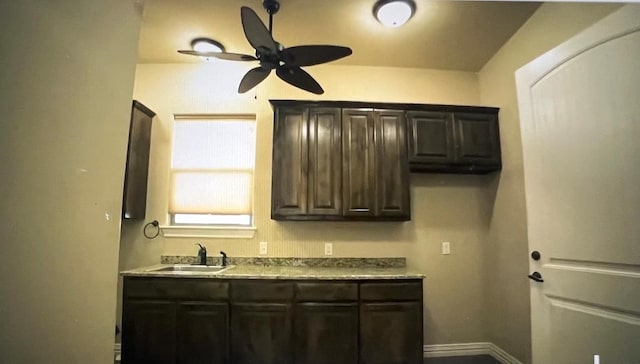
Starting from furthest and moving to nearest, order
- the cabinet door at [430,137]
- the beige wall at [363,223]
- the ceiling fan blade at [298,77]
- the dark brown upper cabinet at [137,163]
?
1. the beige wall at [363,223]
2. the cabinet door at [430,137]
3. the dark brown upper cabinet at [137,163]
4. the ceiling fan blade at [298,77]

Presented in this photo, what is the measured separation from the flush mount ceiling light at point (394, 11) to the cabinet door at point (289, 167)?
3.57 feet

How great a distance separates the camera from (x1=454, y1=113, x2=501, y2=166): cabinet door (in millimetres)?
2760

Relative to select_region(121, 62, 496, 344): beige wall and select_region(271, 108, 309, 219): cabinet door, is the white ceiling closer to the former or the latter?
select_region(121, 62, 496, 344): beige wall

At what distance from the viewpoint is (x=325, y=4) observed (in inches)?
88.3

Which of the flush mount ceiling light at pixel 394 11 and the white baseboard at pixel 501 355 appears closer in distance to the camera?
the flush mount ceiling light at pixel 394 11

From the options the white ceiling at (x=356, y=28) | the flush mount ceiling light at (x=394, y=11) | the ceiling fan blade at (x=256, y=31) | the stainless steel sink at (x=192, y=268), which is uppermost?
the white ceiling at (x=356, y=28)

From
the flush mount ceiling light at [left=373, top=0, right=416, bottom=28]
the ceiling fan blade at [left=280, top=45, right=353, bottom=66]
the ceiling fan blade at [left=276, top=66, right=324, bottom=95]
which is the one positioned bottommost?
the ceiling fan blade at [left=276, top=66, right=324, bottom=95]

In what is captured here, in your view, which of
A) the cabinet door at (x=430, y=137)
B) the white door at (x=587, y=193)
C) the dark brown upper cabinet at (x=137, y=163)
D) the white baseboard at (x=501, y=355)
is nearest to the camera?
the white door at (x=587, y=193)

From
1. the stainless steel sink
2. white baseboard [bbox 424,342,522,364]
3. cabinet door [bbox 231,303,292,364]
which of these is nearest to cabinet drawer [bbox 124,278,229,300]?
cabinet door [bbox 231,303,292,364]

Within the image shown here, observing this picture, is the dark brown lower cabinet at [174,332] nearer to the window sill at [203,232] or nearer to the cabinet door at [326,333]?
the cabinet door at [326,333]

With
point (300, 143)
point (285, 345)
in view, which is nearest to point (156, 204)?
point (300, 143)

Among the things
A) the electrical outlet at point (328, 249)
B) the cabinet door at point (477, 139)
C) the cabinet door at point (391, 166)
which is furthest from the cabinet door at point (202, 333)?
the cabinet door at point (477, 139)

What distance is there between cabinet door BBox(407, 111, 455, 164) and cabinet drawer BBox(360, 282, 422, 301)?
45.8 inches

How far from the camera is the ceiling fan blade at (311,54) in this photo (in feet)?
6.23
